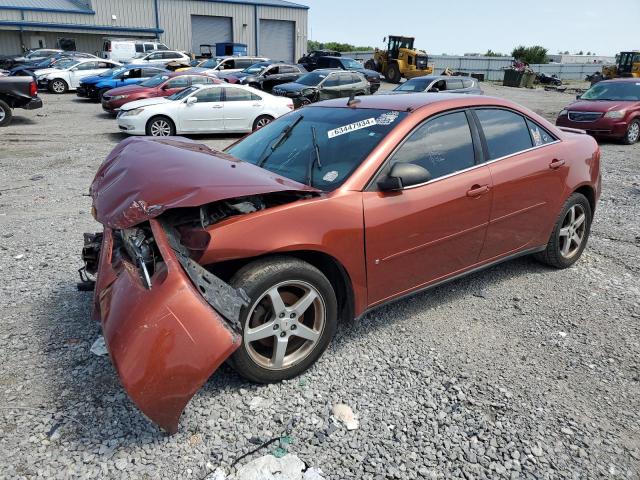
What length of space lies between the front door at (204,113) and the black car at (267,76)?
29.2ft

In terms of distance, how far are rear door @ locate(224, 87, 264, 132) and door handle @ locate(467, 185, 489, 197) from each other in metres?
10.3

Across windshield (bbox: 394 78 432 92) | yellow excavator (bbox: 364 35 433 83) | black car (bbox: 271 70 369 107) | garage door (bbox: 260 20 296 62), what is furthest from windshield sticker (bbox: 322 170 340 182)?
garage door (bbox: 260 20 296 62)

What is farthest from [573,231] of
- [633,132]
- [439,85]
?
[439,85]

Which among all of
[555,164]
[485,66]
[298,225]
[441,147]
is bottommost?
[298,225]

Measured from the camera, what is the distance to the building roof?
121 feet

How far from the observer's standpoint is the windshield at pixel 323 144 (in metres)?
3.46

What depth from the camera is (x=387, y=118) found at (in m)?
3.68

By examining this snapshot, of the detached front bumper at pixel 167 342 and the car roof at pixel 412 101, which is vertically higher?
the car roof at pixel 412 101

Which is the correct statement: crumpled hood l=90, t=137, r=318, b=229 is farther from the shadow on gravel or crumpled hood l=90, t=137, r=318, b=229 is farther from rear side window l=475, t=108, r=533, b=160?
rear side window l=475, t=108, r=533, b=160

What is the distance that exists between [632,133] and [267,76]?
14.2 m

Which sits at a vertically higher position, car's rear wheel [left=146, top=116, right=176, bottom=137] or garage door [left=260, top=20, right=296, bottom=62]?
garage door [left=260, top=20, right=296, bottom=62]

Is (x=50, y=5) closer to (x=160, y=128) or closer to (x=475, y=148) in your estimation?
(x=160, y=128)

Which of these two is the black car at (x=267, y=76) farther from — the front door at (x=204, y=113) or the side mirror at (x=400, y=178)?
the side mirror at (x=400, y=178)

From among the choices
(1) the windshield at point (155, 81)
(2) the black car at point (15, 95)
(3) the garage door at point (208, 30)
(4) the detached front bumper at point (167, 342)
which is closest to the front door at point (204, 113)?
(1) the windshield at point (155, 81)
